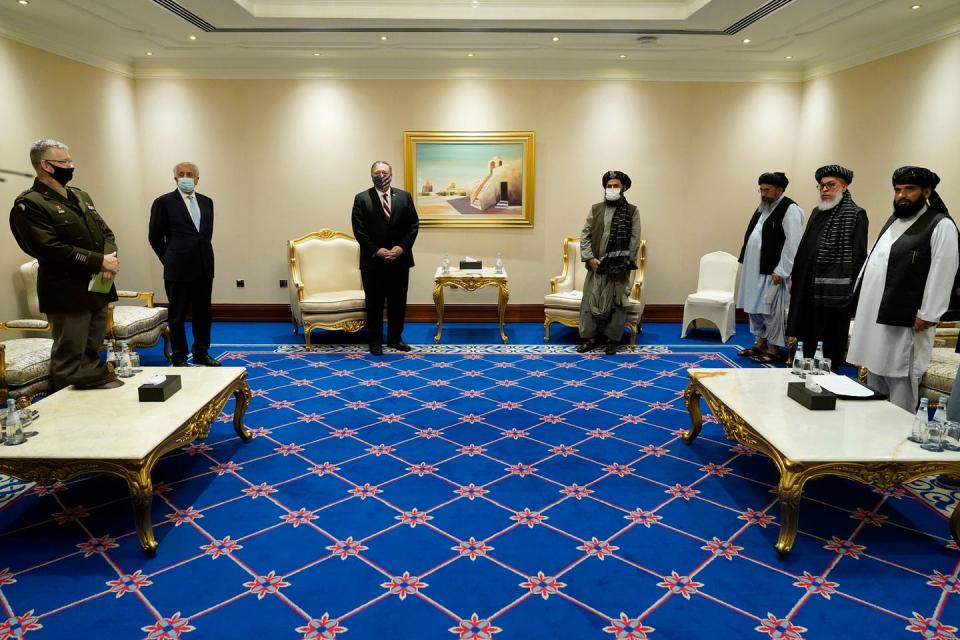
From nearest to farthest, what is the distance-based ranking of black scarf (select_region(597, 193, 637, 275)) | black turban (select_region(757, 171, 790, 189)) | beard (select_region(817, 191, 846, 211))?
beard (select_region(817, 191, 846, 211))
black turban (select_region(757, 171, 790, 189))
black scarf (select_region(597, 193, 637, 275))

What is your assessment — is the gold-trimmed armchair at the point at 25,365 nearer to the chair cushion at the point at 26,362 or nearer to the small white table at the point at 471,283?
the chair cushion at the point at 26,362

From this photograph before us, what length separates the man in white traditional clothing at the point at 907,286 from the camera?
11.1ft

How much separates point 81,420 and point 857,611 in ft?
11.0

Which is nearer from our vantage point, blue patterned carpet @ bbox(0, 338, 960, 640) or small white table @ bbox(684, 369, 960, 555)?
blue patterned carpet @ bbox(0, 338, 960, 640)

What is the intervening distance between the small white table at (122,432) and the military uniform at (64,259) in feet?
0.93

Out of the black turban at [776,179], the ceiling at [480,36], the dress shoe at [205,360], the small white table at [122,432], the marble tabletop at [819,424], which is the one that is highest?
the ceiling at [480,36]

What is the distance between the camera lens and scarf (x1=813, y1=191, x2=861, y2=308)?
Result: 165 inches

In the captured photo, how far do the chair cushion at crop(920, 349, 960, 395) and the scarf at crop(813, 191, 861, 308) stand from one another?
25.2 inches

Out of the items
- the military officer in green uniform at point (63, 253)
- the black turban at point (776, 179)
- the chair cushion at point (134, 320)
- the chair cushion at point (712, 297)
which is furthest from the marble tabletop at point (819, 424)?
the chair cushion at point (134, 320)

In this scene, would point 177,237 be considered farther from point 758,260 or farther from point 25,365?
point 758,260

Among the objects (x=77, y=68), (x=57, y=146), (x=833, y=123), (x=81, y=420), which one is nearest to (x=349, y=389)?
(x=81, y=420)

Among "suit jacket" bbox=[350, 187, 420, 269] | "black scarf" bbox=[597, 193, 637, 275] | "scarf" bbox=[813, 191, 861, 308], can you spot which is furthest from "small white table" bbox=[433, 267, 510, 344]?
"scarf" bbox=[813, 191, 861, 308]

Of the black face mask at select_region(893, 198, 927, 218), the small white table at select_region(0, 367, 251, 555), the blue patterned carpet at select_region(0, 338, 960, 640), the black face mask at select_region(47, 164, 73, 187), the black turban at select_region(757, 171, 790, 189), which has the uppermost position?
the black turban at select_region(757, 171, 790, 189)

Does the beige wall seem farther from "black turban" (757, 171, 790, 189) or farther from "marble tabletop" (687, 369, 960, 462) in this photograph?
"marble tabletop" (687, 369, 960, 462)
